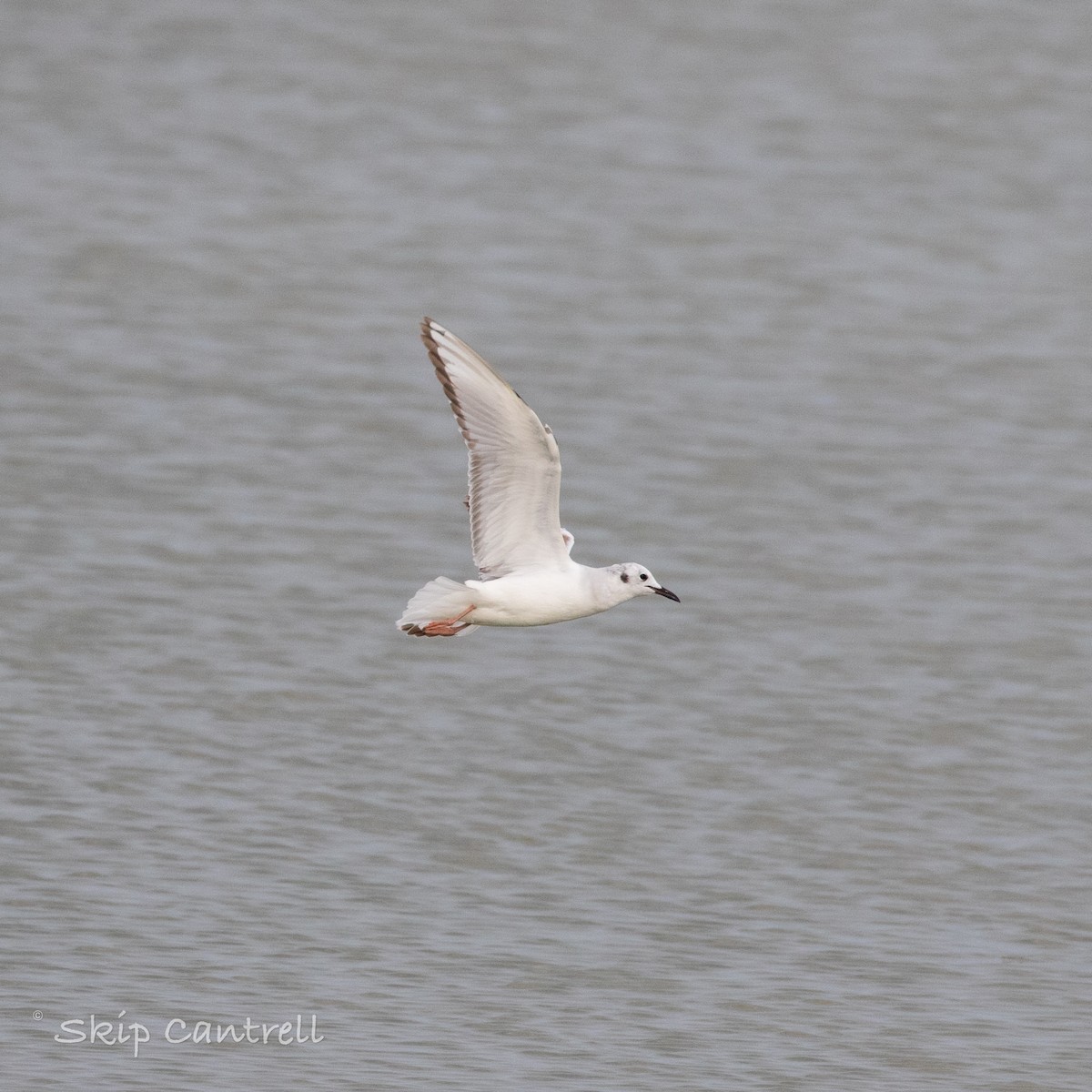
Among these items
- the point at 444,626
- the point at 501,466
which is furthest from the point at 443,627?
the point at 501,466

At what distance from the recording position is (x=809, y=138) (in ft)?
101

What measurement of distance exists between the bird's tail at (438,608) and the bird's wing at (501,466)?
277 mm

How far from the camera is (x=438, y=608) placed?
1078 centimetres

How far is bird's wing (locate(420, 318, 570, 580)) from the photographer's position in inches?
419

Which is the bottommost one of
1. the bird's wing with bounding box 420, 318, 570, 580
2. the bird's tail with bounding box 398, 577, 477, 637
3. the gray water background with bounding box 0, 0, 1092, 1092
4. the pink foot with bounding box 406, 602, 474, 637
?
the gray water background with bounding box 0, 0, 1092, 1092

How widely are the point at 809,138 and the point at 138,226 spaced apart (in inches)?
323

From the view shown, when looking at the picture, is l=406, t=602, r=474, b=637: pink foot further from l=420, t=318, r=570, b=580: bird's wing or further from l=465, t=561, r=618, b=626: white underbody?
l=420, t=318, r=570, b=580: bird's wing

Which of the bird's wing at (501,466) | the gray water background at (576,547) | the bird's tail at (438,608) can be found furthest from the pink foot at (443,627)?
the gray water background at (576,547)

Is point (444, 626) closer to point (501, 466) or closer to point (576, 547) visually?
point (501, 466)

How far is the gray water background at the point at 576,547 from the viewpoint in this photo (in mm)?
13078

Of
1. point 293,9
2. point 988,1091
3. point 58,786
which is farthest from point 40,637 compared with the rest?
point 293,9

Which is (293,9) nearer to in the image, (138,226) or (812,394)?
(138,226)

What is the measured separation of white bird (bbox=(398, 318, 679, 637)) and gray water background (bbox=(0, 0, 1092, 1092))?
2411 mm

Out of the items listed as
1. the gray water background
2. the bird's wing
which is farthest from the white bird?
the gray water background
